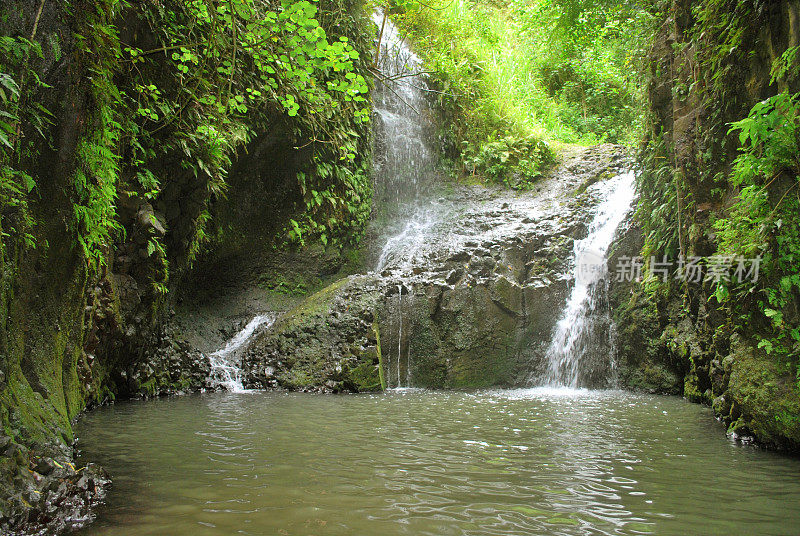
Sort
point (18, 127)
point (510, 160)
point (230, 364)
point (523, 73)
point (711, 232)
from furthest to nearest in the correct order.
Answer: point (523, 73) → point (510, 160) → point (230, 364) → point (711, 232) → point (18, 127)

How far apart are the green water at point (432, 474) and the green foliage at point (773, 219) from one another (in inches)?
42.3

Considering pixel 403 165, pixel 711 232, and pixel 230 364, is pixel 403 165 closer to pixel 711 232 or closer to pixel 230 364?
pixel 230 364

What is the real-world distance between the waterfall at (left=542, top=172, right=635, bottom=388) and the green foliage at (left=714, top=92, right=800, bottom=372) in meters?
4.56

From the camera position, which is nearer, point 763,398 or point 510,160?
point 763,398

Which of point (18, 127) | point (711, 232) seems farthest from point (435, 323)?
point (18, 127)

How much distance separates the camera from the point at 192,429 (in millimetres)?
4637

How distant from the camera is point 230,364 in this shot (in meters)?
8.48

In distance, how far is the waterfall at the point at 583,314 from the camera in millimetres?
8633

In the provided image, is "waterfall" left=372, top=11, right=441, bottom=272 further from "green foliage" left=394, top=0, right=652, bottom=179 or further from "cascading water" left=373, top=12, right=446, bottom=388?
"green foliage" left=394, top=0, right=652, bottom=179

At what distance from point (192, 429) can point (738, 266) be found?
518 centimetres

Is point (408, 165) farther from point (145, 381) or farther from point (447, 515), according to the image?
point (447, 515)

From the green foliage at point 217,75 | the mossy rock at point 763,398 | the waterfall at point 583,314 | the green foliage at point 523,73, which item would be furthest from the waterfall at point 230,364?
the green foliage at point 523,73

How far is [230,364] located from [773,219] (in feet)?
25.5

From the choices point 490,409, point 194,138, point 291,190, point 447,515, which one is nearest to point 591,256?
point 490,409
